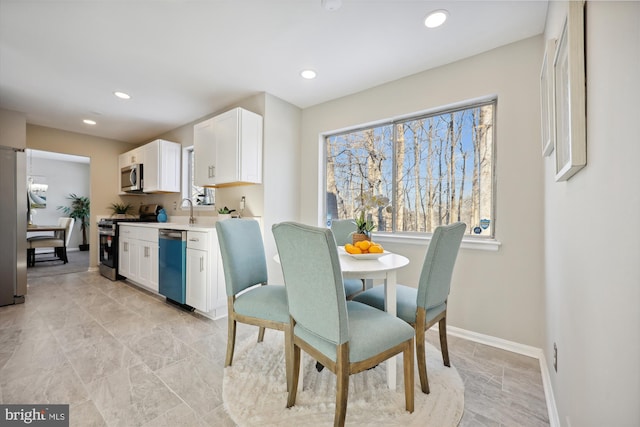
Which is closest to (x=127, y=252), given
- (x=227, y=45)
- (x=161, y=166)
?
(x=161, y=166)

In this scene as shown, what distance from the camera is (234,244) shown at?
1.93 metres

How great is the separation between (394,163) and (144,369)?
9.19 feet

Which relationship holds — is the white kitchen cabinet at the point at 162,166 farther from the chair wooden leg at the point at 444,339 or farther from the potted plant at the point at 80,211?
the potted plant at the point at 80,211

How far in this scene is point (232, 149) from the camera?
307cm

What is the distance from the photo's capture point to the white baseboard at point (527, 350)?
56.2 inches

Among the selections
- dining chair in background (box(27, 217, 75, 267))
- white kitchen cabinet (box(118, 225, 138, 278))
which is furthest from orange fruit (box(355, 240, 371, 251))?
dining chair in background (box(27, 217, 75, 267))

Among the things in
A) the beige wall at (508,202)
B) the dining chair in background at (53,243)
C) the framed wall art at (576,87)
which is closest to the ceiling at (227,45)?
the beige wall at (508,202)

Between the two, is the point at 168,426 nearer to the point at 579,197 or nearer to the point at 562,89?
the point at 579,197

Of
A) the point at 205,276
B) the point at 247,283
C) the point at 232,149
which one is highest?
the point at 232,149

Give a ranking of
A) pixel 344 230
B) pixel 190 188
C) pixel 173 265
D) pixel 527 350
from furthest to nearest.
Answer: pixel 190 188
pixel 173 265
pixel 344 230
pixel 527 350

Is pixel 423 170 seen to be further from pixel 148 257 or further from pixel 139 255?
pixel 139 255

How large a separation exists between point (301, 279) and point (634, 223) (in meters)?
1.11

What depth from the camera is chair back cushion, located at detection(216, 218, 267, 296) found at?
6.14 feet

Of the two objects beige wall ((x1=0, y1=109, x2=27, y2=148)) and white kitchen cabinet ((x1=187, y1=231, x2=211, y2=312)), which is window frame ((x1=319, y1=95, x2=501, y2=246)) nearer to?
white kitchen cabinet ((x1=187, y1=231, x2=211, y2=312))
